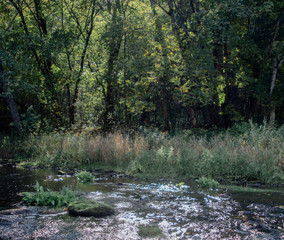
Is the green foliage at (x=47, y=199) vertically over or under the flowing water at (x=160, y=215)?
over

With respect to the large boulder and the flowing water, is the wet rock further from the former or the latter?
the large boulder

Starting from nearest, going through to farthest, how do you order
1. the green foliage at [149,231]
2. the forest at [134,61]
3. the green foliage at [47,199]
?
the green foliage at [149,231]
the green foliage at [47,199]
the forest at [134,61]

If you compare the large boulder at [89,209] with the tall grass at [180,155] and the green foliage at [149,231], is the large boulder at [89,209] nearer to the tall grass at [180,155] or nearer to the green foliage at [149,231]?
the green foliage at [149,231]

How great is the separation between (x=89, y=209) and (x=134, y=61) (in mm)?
12562

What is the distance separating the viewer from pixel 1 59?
14.7 metres

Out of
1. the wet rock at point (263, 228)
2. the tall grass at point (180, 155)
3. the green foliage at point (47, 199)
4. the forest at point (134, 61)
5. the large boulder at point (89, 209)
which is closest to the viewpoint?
the wet rock at point (263, 228)

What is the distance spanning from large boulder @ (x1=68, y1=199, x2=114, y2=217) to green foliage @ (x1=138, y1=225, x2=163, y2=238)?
0.82 metres

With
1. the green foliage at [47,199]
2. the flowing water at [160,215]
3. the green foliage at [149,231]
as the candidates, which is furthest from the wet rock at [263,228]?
the green foliage at [47,199]

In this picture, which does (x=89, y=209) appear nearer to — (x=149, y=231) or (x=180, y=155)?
(x=149, y=231)

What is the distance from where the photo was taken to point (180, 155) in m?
10.6

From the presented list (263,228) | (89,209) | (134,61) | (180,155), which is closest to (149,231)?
(89,209)

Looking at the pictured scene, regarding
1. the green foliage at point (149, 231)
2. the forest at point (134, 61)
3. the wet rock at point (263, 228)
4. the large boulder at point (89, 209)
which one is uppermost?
the forest at point (134, 61)

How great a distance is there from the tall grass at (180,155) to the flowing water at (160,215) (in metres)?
1.68

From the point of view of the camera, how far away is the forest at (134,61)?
54.3 feet
